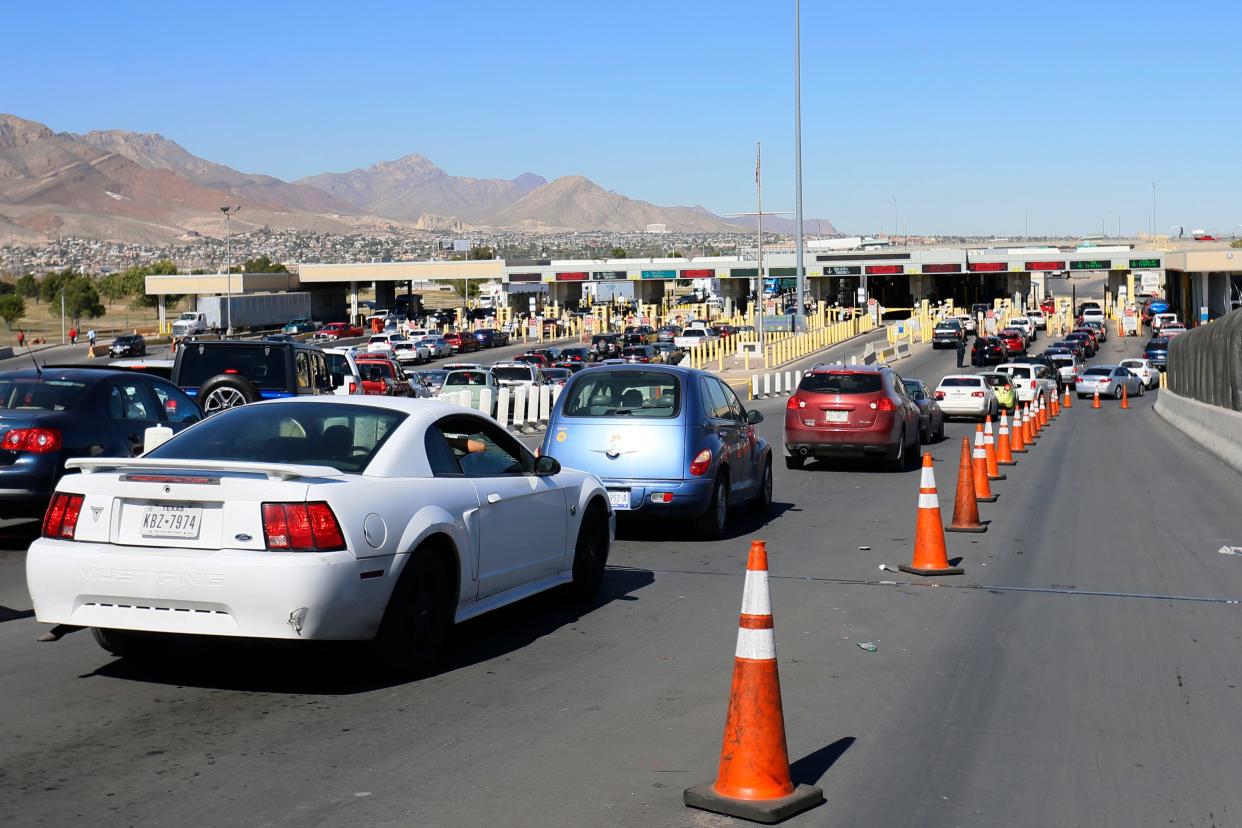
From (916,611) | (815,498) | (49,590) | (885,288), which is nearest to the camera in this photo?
(49,590)

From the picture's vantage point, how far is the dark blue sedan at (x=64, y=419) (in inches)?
472

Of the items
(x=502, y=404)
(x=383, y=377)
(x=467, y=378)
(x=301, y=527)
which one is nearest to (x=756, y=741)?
(x=301, y=527)

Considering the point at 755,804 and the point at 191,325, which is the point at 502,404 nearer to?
the point at 755,804

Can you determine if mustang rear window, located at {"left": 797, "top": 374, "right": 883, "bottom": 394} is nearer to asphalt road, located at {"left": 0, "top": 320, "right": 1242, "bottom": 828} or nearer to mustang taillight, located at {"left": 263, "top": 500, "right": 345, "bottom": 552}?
asphalt road, located at {"left": 0, "top": 320, "right": 1242, "bottom": 828}

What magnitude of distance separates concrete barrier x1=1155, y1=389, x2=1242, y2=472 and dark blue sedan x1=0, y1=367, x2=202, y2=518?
56.3 ft

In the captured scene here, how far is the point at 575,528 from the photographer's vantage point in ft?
31.9

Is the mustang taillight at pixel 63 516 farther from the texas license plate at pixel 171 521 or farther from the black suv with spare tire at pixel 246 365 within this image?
the black suv with spare tire at pixel 246 365

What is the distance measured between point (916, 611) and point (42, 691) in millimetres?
5695

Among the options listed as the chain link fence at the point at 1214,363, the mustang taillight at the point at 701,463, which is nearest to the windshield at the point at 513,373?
the chain link fence at the point at 1214,363

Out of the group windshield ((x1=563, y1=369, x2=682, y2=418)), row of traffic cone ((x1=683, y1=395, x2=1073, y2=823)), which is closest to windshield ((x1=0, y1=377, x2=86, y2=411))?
windshield ((x1=563, y1=369, x2=682, y2=418))

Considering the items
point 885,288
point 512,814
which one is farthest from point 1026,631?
point 885,288

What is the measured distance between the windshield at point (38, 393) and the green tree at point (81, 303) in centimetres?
10099

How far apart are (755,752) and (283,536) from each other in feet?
8.79

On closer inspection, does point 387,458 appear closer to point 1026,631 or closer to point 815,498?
point 1026,631
